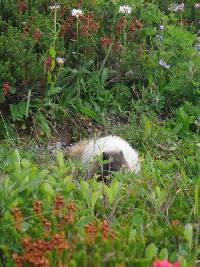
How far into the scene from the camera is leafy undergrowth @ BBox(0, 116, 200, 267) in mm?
2854

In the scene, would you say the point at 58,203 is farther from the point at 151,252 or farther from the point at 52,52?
the point at 52,52

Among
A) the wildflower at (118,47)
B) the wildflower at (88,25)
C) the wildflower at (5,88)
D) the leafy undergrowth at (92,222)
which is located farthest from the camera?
the wildflower at (118,47)

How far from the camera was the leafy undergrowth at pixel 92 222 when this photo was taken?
2.85 m

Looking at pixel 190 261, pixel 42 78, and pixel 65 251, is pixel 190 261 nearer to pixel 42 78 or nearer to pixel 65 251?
pixel 65 251

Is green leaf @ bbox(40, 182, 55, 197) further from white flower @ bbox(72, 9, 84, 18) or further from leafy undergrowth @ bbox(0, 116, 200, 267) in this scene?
white flower @ bbox(72, 9, 84, 18)

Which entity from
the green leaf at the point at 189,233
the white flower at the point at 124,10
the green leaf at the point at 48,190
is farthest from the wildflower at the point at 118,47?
the green leaf at the point at 189,233

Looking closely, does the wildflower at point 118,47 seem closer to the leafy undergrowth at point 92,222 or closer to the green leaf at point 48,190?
the leafy undergrowth at point 92,222

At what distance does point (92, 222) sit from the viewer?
317 centimetres

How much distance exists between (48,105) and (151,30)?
1.87 m

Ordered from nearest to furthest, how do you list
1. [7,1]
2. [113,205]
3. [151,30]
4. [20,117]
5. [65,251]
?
[65,251]
[113,205]
[20,117]
[7,1]
[151,30]

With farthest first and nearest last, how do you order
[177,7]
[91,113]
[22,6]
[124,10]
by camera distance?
[177,7]
[124,10]
[22,6]
[91,113]

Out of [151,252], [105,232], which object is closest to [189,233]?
[151,252]

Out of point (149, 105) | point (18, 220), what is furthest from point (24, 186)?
point (149, 105)

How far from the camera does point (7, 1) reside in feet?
22.6
